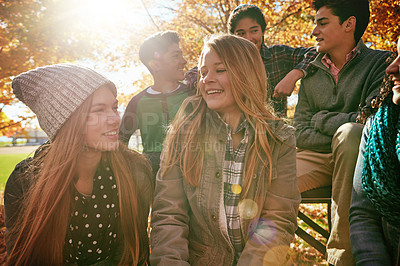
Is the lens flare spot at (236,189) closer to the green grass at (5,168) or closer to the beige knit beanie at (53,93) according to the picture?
the beige knit beanie at (53,93)

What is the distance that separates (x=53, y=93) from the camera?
6.41 ft

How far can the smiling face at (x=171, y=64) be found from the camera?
3.99m

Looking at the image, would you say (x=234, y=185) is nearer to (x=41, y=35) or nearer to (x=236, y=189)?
(x=236, y=189)

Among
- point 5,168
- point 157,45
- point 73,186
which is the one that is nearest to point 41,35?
point 157,45

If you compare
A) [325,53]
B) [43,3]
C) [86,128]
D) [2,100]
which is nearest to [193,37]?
[43,3]

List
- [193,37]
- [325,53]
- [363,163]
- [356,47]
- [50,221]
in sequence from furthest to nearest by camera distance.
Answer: [193,37], [325,53], [356,47], [50,221], [363,163]

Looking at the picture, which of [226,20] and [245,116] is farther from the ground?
[226,20]

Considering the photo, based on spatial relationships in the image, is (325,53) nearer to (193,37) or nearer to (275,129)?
(275,129)

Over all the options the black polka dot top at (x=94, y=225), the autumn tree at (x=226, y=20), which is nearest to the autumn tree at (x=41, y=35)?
the autumn tree at (x=226, y=20)

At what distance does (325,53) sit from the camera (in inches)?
114

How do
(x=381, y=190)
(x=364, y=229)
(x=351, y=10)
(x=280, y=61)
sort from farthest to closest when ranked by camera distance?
(x=280, y=61) < (x=351, y=10) < (x=364, y=229) < (x=381, y=190)

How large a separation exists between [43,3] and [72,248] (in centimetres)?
539

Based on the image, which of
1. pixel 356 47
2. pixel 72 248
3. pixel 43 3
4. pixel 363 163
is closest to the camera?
pixel 363 163

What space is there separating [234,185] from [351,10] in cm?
219
